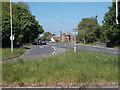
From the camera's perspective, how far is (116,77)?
6.32 meters

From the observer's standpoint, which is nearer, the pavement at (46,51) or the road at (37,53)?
the road at (37,53)

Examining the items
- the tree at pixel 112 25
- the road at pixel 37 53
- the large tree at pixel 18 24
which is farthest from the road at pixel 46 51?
the large tree at pixel 18 24

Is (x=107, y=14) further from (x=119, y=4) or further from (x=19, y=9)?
(x=119, y=4)

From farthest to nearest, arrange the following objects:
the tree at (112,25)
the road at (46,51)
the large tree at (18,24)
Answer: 1. the tree at (112,25)
2. the large tree at (18,24)
3. the road at (46,51)

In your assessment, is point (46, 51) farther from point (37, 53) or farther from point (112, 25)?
point (112, 25)

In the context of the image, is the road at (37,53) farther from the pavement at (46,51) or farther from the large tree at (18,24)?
the large tree at (18,24)

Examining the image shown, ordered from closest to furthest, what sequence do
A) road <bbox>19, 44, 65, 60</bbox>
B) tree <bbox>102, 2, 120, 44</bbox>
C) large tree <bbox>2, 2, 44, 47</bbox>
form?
road <bbox>19, 44, 65, 60</bbox>
large tree <bbox>2, 2, 44, 47</bbox>
tree <bbox>102, 2, 120, 44</bbox>

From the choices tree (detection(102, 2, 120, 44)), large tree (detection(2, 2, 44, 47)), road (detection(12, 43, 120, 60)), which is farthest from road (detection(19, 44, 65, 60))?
tree (detection(102, 2, 120, 44))

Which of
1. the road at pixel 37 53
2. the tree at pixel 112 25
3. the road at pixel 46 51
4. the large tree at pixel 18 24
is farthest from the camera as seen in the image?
the tree at pixel 112 25

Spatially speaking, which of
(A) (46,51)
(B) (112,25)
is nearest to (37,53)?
(A) (46,51)

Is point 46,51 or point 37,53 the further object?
point 46,51

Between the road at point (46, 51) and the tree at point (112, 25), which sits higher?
the tree at point (112, 25)

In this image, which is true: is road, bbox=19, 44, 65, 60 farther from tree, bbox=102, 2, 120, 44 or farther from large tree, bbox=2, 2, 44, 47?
tree, bbox=102, 2, 120, 44

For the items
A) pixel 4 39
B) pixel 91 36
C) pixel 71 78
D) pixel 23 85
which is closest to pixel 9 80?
pixel 23 85
